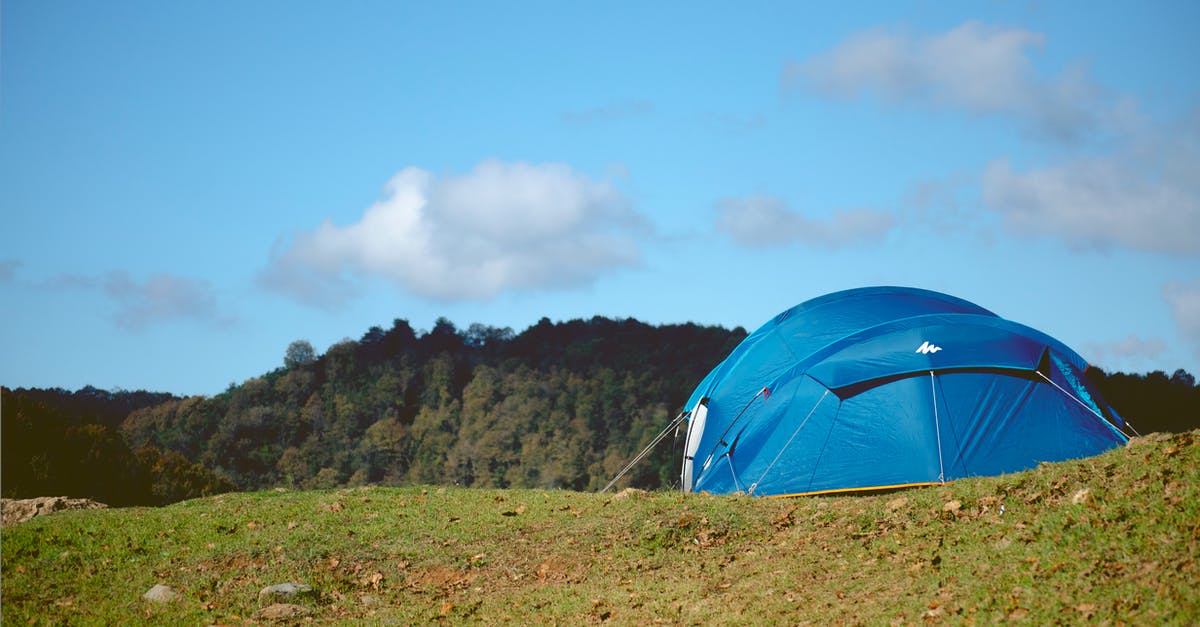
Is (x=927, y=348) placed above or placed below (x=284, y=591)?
above

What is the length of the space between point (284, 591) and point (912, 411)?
908cm

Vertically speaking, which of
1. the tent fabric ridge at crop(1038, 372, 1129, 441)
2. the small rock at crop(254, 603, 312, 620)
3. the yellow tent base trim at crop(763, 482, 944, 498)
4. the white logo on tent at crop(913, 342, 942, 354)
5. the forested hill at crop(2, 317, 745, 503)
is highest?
the forested hill at crop(2, 317, 745, 503)

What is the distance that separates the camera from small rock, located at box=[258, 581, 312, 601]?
36.6ft

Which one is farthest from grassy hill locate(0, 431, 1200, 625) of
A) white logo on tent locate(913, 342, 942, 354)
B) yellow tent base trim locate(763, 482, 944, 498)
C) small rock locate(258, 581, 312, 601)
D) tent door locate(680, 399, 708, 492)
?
white logo on tent locate(913, 342, 942, 354)

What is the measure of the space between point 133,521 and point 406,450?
44.1 metres

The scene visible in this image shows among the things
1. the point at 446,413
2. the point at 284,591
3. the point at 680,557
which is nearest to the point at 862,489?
the point at 680,557

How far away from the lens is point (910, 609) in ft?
29.3

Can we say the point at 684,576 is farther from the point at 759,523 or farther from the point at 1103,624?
the point at 1103,624

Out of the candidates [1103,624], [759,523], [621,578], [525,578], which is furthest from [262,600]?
[1103,624]

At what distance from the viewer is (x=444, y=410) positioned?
61406mm

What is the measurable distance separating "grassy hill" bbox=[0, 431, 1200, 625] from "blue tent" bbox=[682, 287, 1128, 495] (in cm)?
183

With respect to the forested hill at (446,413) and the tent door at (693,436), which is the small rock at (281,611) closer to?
the tent door at (693,436)

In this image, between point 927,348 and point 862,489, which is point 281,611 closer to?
point 862,489

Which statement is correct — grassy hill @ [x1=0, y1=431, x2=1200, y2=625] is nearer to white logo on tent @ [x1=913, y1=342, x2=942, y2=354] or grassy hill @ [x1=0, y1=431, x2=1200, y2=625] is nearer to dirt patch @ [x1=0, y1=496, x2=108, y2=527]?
dirt patch @ [x1=0, y1=496, x2=108, y2=527]
